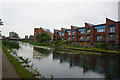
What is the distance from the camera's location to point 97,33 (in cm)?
3575

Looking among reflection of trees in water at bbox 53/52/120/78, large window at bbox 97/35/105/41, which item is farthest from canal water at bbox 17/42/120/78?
large window at bbox 97/35/105/41

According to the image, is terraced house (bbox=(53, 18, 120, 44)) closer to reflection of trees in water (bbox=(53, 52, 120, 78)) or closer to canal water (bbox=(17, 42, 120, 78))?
reflection of trees in water (bbox=(53, 52, 120, 78))

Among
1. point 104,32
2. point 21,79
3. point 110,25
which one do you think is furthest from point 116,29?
point 21,79

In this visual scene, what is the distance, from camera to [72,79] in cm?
627

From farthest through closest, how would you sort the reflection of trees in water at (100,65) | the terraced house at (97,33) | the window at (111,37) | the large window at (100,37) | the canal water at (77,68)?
the large window at (100,37), the window at (111,37), the terraced house at (97,33), the reflection of trees in water at (100,65), the canal water at (77,68)

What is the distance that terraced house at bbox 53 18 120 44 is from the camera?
29266 millimetres

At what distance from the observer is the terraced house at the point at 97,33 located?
29.3 m

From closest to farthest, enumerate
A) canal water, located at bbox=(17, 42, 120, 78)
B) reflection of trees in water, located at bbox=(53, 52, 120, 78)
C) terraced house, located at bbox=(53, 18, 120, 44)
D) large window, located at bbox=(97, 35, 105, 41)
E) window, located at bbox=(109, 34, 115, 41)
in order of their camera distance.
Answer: canal water, located at bbox=(17, 42, 120, 78), reflection of trees in water, located at bbox=(53, 52, 120, 78), terraced house, located at bbox=(53, 18, 120, 44), window, located at bbox=(109, 34, 115, 41), large window, located at bbox=(97, 35, 105, 41)

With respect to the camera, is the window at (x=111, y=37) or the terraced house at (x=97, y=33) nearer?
the terraced house at (x=97, y=33)

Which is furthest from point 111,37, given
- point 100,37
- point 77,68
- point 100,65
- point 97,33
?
point 77,68

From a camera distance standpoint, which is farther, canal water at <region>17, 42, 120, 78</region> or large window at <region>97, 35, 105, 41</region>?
large window at <region>97, 35, 105, 41</region>

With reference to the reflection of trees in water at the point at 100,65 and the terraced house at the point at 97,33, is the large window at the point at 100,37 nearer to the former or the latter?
the terraced house at the point at 97,33

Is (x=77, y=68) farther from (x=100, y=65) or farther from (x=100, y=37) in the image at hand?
(x=100, y=37)

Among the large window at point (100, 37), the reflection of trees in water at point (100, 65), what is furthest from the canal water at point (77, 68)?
the large window at point (100, 37)
